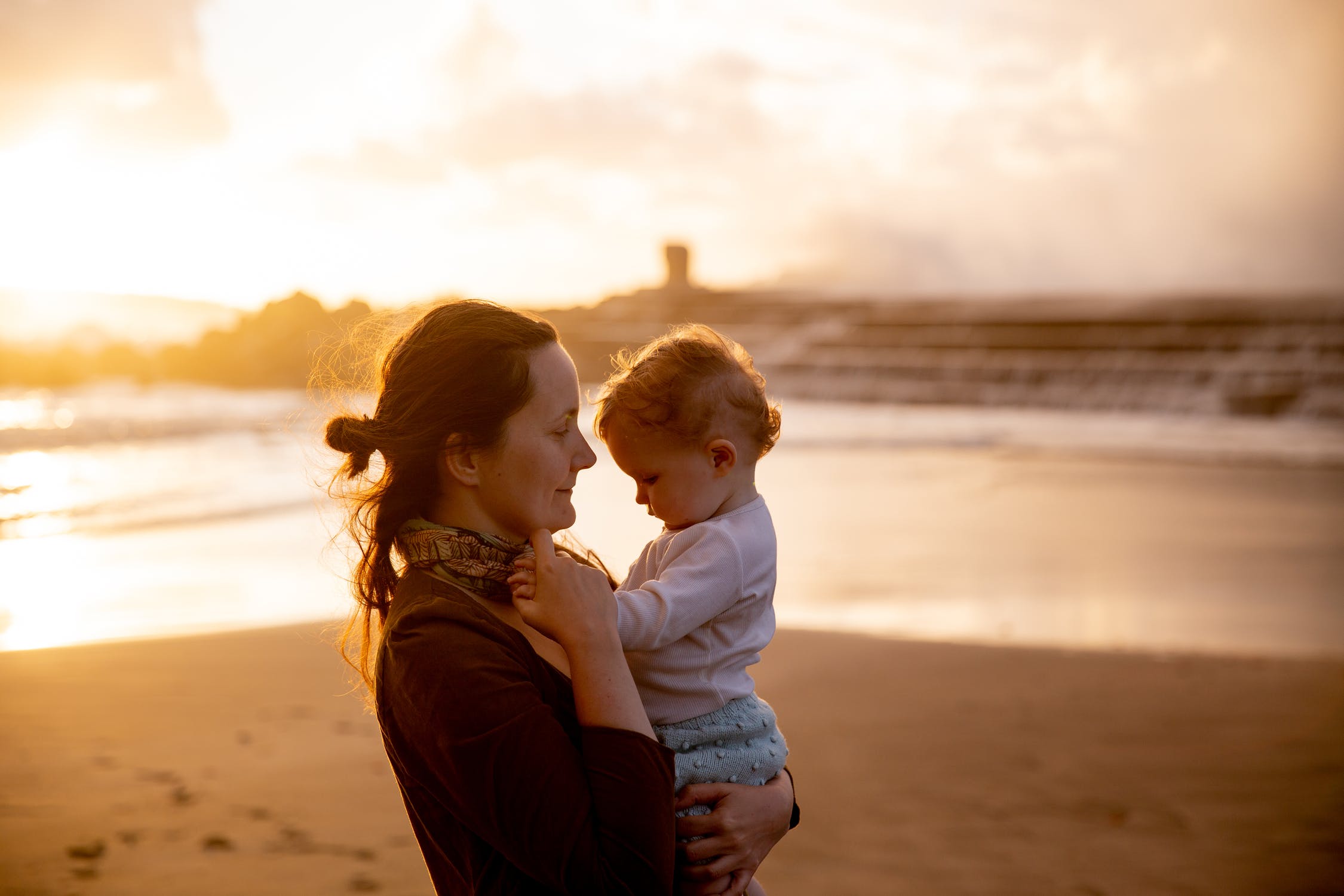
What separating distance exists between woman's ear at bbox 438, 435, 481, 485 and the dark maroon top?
0.18m

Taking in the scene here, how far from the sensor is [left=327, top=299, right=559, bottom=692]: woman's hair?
1.42 m

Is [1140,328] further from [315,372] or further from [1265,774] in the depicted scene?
[315,372]

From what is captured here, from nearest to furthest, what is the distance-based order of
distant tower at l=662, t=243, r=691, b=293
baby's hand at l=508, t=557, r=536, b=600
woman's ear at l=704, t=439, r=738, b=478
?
baby's hand at l=508, t=557, r=536, b=600
woman's ear at l=704, t=439, r=738, b=478
distant tower at l=662, t=243, r=691, b=293

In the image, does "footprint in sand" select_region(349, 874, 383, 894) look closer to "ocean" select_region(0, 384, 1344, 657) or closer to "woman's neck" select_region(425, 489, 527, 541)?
"ocean" select_region(0, 384, 1344, 657)

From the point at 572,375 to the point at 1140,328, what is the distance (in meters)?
24.6

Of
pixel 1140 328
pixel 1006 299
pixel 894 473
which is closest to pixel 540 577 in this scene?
pixel 894 473

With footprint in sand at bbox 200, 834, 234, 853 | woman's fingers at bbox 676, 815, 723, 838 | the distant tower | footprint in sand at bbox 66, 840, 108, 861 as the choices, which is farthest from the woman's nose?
the distant tower

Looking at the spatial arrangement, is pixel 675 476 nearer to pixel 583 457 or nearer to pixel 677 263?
pixel 583 457

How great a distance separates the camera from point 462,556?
1.42m

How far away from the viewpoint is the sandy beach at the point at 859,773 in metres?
3.37

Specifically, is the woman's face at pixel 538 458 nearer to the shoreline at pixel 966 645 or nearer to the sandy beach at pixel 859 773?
the sandy beach at pixel 859 773

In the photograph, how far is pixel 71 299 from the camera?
A: 56.0 ft

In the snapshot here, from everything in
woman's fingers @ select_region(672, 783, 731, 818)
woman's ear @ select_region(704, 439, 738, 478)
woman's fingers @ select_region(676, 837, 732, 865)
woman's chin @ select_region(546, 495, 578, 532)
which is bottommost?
woman's fingers @ select_region(676, 837, 732, 865)

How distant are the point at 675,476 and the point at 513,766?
1.94 ft
